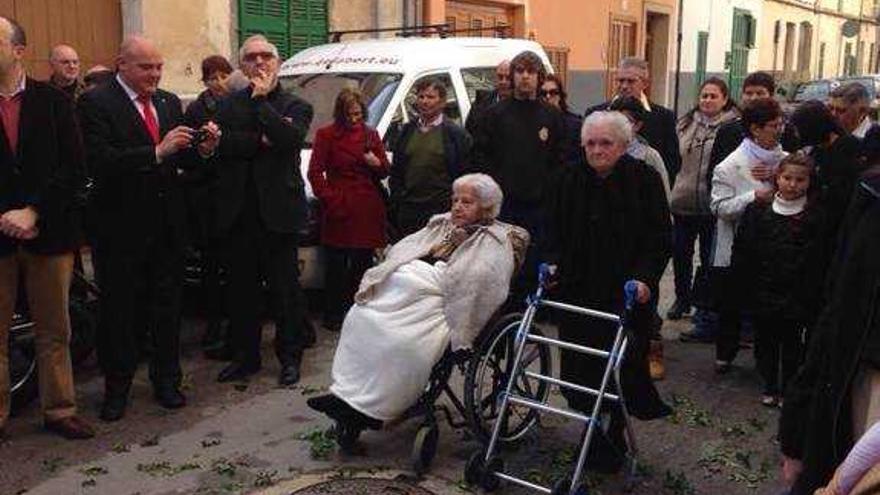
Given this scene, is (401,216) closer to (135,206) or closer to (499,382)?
(135,206)

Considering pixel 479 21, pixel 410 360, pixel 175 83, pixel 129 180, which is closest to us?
pixel 410 360

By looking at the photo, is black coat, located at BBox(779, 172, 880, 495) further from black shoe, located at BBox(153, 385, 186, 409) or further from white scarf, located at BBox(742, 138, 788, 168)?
black shoe, located at BBox(153, 385, 186, 409)

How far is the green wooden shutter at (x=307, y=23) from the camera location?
40.5 ft

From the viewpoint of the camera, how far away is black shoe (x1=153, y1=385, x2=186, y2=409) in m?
5.32

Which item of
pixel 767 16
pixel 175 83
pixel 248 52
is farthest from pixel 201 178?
pixel 767 16

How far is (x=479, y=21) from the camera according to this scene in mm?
16203

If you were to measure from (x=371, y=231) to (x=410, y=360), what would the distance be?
2.45 m

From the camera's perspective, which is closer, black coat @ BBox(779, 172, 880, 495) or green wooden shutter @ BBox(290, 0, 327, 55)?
black coat @ BBox(779, 172, 880, 495)

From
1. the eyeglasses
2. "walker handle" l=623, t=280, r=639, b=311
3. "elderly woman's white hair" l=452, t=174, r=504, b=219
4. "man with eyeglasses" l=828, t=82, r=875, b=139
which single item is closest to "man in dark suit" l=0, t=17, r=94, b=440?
the eyeglasses

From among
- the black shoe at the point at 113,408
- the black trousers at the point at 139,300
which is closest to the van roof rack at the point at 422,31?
the black trousers at the point at 139,300

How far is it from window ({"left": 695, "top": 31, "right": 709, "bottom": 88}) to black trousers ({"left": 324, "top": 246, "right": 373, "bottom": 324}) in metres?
20.8

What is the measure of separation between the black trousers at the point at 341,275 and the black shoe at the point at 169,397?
1726 mm

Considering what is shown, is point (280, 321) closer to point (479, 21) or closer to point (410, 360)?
point (410, 360)

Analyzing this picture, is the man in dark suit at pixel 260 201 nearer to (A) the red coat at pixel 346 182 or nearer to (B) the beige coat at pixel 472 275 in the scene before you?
(A) the red coat at pixel 346 182
